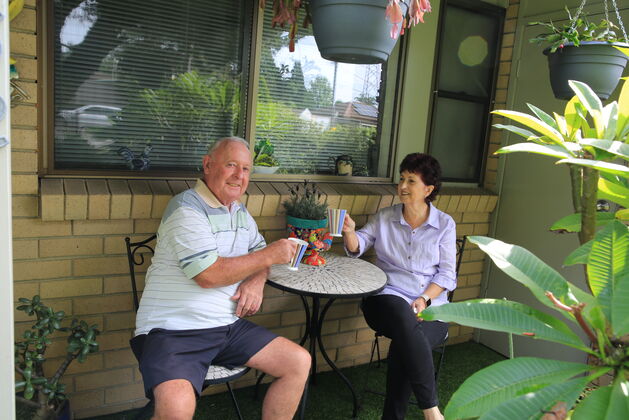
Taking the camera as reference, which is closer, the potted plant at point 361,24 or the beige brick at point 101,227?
the potted plant at point 361,24

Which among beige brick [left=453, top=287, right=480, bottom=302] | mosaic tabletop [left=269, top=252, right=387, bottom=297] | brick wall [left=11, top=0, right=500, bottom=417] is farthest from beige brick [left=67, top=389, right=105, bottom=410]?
beige brick [left=453, top=287, right=480, bottom=302]

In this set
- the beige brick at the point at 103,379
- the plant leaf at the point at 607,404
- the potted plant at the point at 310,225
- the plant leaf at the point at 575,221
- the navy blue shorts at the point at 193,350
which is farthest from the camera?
the potted plant at the point at 310,225

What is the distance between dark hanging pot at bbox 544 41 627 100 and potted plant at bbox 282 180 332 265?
120cm

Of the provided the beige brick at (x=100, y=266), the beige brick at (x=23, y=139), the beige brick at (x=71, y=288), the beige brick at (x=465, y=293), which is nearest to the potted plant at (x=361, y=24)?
the beige brick at (x=23, y=139)

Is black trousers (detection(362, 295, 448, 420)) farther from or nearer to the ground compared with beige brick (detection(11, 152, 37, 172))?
nearer to the ground

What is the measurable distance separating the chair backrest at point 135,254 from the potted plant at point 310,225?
2.11 feet

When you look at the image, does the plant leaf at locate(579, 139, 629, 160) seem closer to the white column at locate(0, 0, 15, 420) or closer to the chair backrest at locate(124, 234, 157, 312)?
the white column at locate(0, 0, 15, 420)

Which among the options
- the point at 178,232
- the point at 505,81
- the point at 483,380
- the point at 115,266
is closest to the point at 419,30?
the point at 505,81

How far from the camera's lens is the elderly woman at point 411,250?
2.33 metres

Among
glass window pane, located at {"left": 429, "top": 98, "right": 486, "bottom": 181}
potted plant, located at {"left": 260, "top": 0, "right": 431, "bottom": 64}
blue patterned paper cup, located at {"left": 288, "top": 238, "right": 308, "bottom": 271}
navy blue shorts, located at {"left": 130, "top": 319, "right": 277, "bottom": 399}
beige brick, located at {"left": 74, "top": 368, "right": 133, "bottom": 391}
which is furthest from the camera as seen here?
glass window pane, located at {"left": 429, "top": 98, "right": 486, "bottom": 181}

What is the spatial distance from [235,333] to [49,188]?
0.97m

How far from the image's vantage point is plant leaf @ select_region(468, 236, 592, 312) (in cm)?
70

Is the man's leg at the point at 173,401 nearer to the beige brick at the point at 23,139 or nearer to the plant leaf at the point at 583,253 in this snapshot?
the beige brick at the point at 23,139

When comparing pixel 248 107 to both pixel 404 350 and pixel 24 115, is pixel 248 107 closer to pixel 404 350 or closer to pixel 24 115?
pixel 24 115
